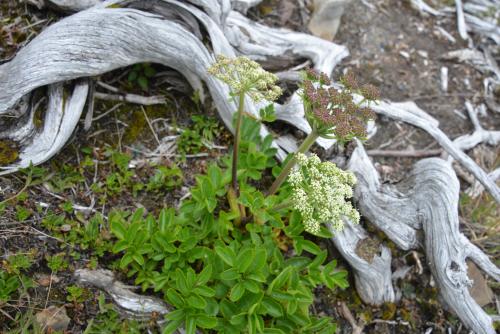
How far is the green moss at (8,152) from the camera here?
369 cm

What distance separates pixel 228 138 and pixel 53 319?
215 centimetres

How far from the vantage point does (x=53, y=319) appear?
3199 millimetres

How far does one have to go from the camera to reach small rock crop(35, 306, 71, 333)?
3167 millimetres

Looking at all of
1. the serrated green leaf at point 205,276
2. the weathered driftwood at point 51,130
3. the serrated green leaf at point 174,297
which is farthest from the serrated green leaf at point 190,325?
the weathered driftwood at point 51,130

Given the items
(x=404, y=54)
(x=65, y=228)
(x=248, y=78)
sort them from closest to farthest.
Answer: (x=248, y=78) → (x=65, y=228) → (x=404, y=54)

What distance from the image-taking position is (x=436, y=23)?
6340mm

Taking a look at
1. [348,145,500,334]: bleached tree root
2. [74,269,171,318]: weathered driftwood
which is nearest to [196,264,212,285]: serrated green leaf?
[74,269,171,318]: weathered driftwood

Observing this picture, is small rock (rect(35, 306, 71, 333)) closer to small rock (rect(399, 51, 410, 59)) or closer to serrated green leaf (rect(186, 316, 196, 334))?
serrated green leaf (rect(186, 316, 196, 334))

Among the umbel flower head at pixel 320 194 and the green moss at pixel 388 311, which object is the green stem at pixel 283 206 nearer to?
the umbel flower head at pixel 320 194

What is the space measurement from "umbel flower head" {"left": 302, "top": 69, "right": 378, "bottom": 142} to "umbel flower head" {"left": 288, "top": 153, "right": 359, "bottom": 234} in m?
0.25

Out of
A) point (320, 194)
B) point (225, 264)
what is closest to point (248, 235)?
point (225, 264)

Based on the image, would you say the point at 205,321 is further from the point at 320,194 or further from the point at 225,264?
the point at 320,194

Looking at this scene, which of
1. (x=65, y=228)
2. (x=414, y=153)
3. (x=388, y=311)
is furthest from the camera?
(x=414, y=153)

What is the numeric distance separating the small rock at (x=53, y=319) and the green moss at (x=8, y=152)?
1.22 m
